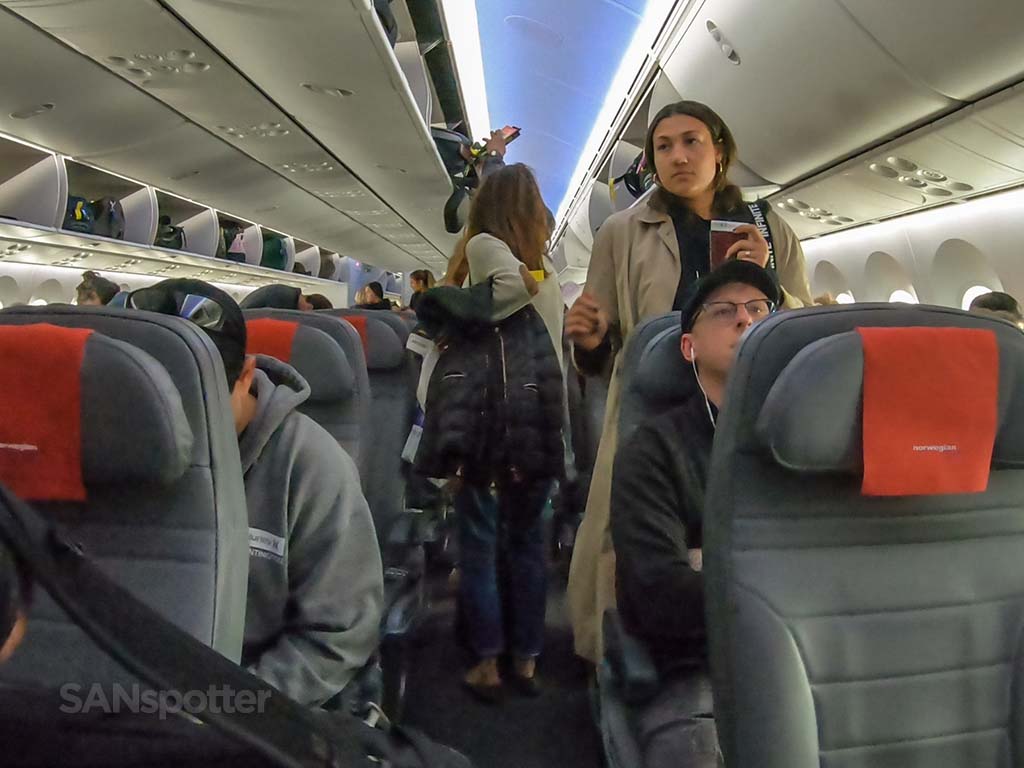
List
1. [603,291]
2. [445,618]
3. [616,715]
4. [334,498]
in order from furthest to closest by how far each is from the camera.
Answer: [445,618] < [603,291] < [616,715] < [334,498]

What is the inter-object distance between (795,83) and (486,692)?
329 cm

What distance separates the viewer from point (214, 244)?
9383 mm

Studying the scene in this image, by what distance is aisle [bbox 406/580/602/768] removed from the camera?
2.98 meters

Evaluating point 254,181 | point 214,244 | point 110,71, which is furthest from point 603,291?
point 214,244

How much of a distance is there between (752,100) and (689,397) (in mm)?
3488

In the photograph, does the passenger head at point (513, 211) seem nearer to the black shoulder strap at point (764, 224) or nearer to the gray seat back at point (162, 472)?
the black shoulder strap at point (764, 224)

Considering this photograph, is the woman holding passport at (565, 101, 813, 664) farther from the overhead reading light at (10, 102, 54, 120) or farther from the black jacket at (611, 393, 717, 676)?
the overhead reading light at (10, 102, 54, 120)

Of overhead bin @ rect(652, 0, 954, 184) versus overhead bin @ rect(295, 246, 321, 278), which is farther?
overhead bin @ rect(295, 246, 321, 278)

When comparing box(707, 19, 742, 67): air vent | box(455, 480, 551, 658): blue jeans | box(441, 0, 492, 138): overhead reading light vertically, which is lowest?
box(455, 480, 551, 658): blue jeans

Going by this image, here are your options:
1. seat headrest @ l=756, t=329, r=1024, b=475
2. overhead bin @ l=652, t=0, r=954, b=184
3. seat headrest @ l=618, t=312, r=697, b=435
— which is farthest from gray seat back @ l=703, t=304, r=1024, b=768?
overhead bin @ l=652, t=0, r=954, b=184

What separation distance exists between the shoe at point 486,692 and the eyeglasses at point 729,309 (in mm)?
2002

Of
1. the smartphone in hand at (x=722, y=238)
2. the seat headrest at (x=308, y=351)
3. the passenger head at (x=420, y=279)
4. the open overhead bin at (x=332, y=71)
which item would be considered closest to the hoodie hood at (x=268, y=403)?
the seat headrest at (x=308, y=351)

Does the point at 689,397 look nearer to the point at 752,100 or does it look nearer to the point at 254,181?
the point at 752,100

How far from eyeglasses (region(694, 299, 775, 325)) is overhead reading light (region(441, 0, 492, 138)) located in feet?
20.9
